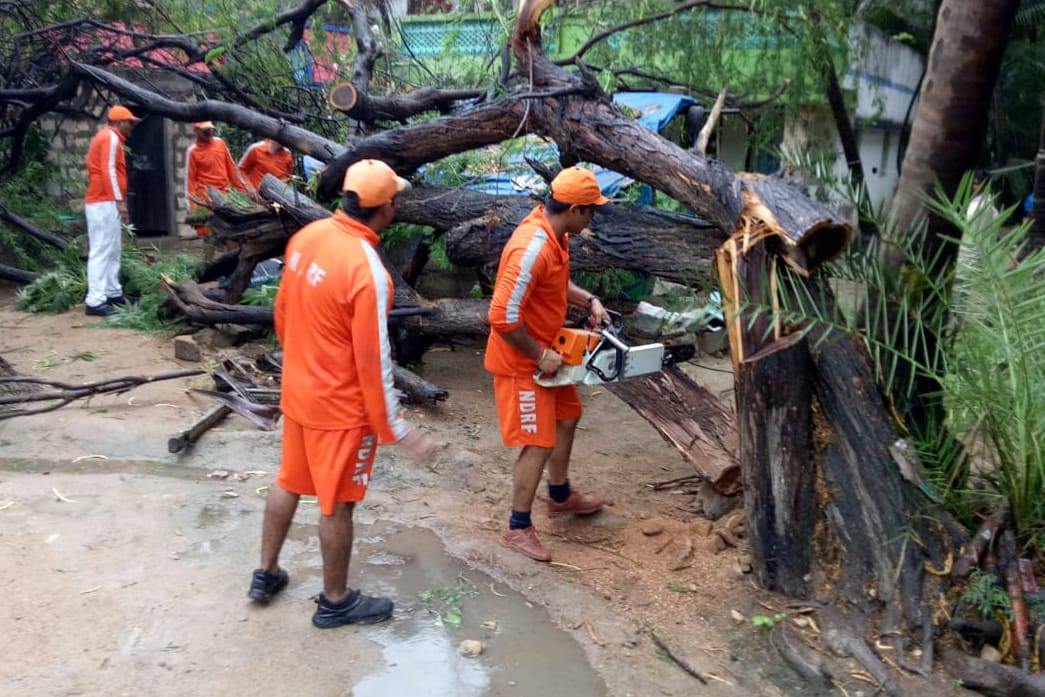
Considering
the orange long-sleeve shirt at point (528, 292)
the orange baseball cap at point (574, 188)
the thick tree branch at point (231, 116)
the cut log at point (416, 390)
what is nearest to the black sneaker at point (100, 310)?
the thick tree branch at point (231, 116)

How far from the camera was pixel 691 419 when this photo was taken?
5828 millimetres

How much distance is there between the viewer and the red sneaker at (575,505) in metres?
5.37

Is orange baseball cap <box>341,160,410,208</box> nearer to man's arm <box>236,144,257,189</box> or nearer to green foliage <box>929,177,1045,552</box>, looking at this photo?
green foliage <box>929,177,1045,552</box>

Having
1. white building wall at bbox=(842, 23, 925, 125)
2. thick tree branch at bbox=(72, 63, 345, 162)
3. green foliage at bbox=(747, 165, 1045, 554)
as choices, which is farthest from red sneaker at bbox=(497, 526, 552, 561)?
white building wall at bbox=(842, 23, 925, 125)

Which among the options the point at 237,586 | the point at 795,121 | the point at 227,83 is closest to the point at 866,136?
the point at 795,121

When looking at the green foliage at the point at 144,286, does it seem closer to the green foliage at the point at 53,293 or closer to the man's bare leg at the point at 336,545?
the green foliage at the point at 53,293

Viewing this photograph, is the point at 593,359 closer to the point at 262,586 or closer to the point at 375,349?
the point at 375,349

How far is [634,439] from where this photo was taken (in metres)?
7.18

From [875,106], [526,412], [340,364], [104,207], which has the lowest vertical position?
[526,412]

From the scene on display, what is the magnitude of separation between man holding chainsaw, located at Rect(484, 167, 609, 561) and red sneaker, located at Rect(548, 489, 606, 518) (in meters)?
0.43

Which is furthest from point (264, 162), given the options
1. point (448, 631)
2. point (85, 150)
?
point (448, 631)

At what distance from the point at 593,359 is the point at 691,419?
1268mm

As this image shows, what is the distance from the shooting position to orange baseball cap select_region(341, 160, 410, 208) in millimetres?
3830

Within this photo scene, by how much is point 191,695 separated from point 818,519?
9.09ft
